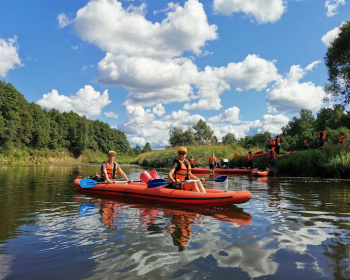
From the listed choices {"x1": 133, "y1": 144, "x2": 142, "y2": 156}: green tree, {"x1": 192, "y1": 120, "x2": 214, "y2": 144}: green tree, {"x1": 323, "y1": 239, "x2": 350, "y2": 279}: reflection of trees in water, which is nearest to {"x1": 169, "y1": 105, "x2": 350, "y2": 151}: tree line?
{"x1": 192, "y1": 120, "x2": 214, "y2": 144}: green tree

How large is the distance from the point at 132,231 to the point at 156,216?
4.03 ft

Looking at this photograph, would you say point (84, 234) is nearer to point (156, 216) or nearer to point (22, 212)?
point (156, 216)

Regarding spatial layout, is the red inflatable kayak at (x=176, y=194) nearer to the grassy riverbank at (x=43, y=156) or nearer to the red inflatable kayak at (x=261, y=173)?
the red inflatable kayak at (x=261, y=173)

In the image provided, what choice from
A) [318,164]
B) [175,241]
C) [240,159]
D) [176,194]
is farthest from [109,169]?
[240,159]

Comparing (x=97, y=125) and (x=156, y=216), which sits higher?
(x=97, y=125)

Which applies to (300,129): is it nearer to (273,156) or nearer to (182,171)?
(273,156)

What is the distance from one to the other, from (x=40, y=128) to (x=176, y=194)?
4709 centimetres

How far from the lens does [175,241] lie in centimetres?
409

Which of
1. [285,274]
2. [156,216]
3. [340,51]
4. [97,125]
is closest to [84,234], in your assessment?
[156,216]

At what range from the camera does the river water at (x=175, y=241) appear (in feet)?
10.2

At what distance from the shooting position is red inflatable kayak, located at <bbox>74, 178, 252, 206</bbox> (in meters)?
6.37

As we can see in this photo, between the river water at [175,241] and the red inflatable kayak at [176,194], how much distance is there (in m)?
0.21

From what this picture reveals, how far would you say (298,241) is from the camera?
407 cm

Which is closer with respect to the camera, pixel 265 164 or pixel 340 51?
pixel 265 164
